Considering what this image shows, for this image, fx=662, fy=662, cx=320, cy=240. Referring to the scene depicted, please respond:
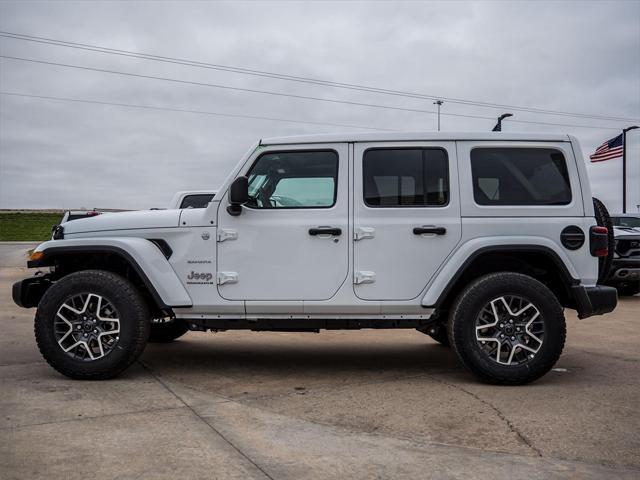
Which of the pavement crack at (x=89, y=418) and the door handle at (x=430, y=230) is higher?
the door handle at (x=430, y=230)

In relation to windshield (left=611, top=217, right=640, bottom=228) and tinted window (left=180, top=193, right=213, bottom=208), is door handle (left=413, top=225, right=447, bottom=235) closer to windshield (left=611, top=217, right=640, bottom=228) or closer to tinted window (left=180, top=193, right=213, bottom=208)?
A: tinted window (left=180, top=193, right=213, bottom=208)

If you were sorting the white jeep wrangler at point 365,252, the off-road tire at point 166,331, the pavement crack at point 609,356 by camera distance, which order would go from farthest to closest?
the off-road tire at point 166,331, the pavement crack at point 609,356, the white jeep wrangler at point 365,252

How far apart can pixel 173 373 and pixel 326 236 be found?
1810 millimetres

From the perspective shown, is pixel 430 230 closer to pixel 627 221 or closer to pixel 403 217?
pixel 403 217

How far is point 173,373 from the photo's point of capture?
575cm

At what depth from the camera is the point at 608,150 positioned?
26656 mm

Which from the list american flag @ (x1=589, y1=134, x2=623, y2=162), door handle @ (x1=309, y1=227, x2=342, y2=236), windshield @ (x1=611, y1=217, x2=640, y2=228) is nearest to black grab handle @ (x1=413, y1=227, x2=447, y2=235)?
door handle @ (x1=309, y1=227, x2=342, y2=236)

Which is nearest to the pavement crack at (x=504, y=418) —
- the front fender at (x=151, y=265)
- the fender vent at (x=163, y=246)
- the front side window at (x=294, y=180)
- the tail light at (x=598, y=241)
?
the tail light at (x=598, y=241)

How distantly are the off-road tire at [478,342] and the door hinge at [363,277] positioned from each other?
27.9 inches

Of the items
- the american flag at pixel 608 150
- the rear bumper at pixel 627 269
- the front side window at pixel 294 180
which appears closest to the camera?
the front side window at pixel 294 180

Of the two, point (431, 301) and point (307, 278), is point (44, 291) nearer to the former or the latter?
point (307, 278)

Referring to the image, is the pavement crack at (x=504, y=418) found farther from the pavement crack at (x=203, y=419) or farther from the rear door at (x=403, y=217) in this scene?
the pavement crack at (x=203, y=419)

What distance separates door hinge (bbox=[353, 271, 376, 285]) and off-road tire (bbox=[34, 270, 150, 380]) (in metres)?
1.75

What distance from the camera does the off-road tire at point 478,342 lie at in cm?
519
